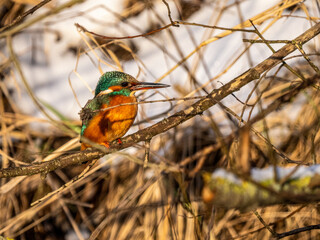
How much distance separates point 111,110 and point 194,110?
2.48 feet

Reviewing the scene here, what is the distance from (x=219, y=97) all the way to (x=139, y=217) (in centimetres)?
137

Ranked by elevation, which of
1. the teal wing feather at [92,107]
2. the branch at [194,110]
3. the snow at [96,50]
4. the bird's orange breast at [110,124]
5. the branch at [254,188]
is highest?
the snow at [96,50]

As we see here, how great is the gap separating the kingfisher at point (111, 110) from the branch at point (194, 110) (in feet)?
1.20

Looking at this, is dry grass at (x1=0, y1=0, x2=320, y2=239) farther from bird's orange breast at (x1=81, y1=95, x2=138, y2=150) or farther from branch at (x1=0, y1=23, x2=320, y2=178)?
branch at (x1=0, y1=23, x2=320, y2=178)

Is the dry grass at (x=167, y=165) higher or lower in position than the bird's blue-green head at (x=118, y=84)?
lower

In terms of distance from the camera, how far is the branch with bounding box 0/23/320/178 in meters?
1.44

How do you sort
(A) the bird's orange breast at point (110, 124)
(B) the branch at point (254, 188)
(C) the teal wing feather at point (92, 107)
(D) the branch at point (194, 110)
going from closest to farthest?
(B) the branch at point (254, 188) < (D) the branch at point (194, 110) < (A) the bird's orange breast at point (110, 124) < (C) the teal wing feather at point (92, 107)

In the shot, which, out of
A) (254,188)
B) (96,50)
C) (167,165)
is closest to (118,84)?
(167,165)

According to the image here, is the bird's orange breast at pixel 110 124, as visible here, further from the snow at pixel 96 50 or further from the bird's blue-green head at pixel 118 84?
the snow at pixel 96 50

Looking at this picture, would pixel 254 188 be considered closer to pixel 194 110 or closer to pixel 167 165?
pixel 194 110

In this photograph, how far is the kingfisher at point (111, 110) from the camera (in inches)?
83.4

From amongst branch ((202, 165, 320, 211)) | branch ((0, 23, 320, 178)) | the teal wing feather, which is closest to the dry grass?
the teal wing feather

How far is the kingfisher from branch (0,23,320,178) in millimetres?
367

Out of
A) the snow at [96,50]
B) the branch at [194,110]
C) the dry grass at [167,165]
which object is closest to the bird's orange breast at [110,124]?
the dry grass at [167,165]
